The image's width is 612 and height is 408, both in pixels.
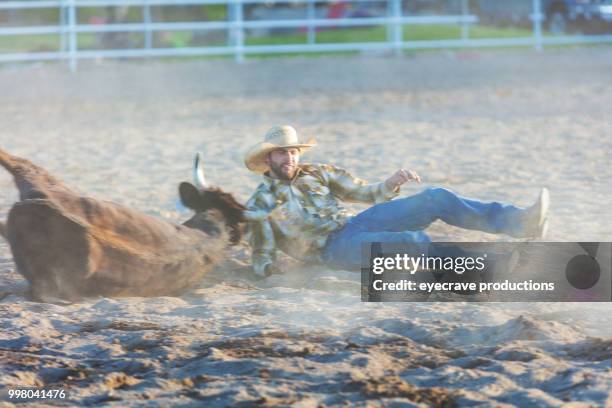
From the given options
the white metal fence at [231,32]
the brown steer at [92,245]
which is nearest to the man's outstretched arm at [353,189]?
the brown steer at [92,245]

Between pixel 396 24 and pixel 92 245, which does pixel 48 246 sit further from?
pixel 396 24

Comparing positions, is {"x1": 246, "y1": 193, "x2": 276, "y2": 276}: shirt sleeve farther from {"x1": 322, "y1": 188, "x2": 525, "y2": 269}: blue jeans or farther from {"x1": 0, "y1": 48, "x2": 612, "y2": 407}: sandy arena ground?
{"x1": 322, "y1": 188, "x2": 525, "y2": 269}: blue jeans

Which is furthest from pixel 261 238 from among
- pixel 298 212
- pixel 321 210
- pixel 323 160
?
pixel 323 160

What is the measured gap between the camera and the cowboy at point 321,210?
5066mm

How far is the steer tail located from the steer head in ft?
2.27

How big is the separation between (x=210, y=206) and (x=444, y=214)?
1181 millimetres

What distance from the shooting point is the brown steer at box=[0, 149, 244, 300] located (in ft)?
14.7

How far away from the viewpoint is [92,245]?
450cm

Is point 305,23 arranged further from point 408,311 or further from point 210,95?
point 408,311

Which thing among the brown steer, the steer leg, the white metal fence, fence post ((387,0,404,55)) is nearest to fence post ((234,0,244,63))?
the white metal fence

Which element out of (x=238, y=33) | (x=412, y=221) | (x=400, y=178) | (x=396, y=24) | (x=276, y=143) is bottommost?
(x=412, y=221)

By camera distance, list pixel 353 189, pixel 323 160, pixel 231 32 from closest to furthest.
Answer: pixel 353 189 < pixel 323 160 < pixel 231 32

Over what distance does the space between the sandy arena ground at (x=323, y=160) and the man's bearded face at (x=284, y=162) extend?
1.71 ft

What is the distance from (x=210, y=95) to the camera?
45.3ft
